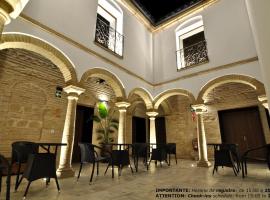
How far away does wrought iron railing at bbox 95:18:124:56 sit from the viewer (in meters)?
5.91

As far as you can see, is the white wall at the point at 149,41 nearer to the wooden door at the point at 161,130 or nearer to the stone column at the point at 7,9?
the stone column at the point at 7,9

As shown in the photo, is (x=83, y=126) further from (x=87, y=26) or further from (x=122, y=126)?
(x=87, y=26)

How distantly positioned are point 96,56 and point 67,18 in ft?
4.18

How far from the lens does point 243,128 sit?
24.4ft

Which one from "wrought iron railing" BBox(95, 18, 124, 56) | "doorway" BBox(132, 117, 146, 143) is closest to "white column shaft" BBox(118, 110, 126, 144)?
"wrought iron railing" BBox(95, 18, 124, 56)

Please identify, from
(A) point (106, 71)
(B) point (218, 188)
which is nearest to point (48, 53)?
(A) point (106, 71)

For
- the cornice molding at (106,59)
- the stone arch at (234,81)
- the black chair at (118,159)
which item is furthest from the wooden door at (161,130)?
the black chair at (118,159)

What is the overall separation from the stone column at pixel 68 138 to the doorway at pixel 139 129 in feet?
18.1

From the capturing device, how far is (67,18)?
4.70m

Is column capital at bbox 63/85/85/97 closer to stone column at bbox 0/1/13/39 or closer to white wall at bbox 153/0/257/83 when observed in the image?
stone column at bbox 0/1/13/39

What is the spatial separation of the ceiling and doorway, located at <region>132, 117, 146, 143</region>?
5.38 m

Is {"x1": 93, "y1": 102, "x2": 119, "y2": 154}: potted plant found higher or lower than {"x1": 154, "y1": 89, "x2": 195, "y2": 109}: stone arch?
lower

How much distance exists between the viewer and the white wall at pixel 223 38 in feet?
18.7

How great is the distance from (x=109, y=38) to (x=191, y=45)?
3.39 metres
